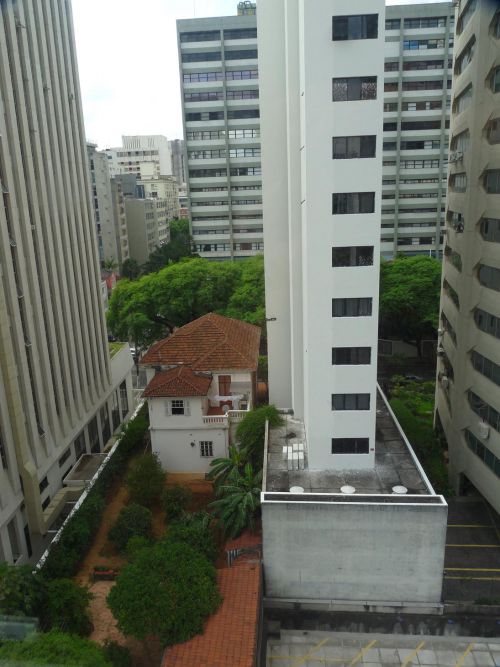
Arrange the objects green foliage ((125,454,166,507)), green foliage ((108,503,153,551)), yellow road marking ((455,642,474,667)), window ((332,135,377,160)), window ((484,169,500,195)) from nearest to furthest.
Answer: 1. yellow road marking ((455,642,474,667))
2. window ((332,135,377,160))
3. green foliage ((108,503,153,551))
4. window ((484,169,500,195))
5. green foliage ((125,454,166,507))

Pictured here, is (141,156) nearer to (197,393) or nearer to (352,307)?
(197,393)

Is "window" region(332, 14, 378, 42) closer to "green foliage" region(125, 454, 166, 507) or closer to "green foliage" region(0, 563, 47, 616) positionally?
"green foliage" region(125, 454, 166, 507)

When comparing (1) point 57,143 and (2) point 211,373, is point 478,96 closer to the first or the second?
(2) point 211,373

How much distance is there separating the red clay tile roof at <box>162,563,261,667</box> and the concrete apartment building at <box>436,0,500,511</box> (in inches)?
501

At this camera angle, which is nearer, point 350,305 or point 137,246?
point 350,305

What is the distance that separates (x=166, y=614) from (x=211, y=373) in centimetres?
1485

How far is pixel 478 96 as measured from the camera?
25531mm

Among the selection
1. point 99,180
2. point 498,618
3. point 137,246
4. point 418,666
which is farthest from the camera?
point 137,246

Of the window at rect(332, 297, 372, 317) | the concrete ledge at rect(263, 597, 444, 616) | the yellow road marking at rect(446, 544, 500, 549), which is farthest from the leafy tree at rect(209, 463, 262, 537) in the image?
the yellow road marking at rect(446, 544, 500, 549)

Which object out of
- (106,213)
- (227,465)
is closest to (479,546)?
(227,465)

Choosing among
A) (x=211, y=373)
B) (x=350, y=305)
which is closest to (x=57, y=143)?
(x=211, y=373)

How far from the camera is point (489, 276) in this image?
25578 mm

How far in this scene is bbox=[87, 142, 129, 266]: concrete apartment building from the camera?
272ft

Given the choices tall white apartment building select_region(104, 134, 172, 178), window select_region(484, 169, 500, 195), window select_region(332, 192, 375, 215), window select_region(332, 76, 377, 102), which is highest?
tall white apartment building select_region(104, 134, 172, 178)
